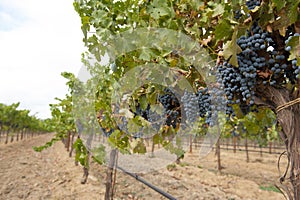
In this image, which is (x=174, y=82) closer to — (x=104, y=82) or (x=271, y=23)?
(x=271, y=23)

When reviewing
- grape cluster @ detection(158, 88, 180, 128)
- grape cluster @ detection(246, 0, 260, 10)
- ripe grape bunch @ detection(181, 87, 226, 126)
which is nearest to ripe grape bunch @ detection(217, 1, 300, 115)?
→ grape cluster @ detection(246, 0, 260, 10)

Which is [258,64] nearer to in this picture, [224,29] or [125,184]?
[224,29]

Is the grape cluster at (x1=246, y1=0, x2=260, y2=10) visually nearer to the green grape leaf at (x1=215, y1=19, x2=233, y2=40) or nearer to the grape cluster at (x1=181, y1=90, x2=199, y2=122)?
the green grape leaf at (x1=215, y1=19, x2=233, y2=40)

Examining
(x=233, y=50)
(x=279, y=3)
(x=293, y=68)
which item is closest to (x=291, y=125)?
(x=293, y=68)

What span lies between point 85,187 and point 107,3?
23.3 feet

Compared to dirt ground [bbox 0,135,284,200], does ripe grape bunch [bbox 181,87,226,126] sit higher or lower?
higher

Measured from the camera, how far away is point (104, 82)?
14.2ft

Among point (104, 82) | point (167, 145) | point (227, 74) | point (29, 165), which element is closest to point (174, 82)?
point (227, 74)

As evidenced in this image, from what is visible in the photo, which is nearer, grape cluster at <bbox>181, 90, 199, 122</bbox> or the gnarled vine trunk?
the gnarled vine trunk

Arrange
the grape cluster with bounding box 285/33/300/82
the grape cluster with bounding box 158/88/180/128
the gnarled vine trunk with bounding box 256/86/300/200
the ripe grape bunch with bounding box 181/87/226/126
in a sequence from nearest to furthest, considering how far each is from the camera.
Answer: the grape cluster with bounding box 285/33/300/82
the gnarled vine trunk with bounding box 256/86/300/200
the ripe grape bunch with bounding box 181/87/226/126
the grape cluster with bounding box 158/88/180/128

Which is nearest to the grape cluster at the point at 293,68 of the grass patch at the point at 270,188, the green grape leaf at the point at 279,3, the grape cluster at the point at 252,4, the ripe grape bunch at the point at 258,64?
the ripe grape bunch at the point at 258,64

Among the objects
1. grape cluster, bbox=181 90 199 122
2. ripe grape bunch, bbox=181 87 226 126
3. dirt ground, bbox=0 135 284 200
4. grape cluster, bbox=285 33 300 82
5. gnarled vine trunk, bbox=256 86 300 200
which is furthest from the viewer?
dirt ground, bbox=0 135 284 200

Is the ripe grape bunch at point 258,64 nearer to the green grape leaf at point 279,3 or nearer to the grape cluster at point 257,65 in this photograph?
the grape cluster at point 257,65

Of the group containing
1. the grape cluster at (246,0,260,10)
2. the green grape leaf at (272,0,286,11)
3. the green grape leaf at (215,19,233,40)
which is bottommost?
the green grape leaf at (215,19,233,40)
